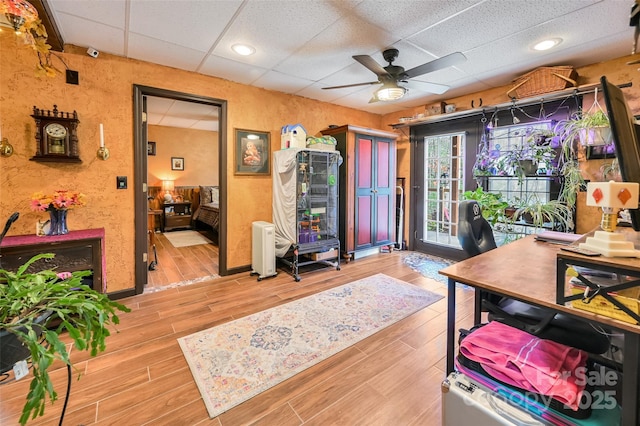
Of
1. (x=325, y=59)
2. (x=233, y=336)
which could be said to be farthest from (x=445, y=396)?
(x=325, y=59)

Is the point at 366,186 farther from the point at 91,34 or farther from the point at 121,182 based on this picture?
the point at 91,34

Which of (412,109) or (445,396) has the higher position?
(412,109)

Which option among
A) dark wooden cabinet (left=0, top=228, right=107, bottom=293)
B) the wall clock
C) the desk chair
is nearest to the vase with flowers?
dark wooden cabinet (left=0, top=228, right=107, bottom=293)

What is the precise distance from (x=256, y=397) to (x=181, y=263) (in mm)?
3137

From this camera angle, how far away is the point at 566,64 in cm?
312

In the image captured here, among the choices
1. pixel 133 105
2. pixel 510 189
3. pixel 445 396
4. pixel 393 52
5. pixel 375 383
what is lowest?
pixel 375 383

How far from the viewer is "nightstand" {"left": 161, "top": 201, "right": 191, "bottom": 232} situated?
6621 mm

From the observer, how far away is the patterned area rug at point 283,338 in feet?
5.71

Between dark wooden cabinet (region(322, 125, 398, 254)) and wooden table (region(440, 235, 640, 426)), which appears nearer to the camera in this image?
wooden table (region(440, 235, 640, 426))

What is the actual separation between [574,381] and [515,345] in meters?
0.20

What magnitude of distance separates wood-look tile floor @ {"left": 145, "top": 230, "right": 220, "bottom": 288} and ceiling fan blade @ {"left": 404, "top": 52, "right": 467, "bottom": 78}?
3.44 metres

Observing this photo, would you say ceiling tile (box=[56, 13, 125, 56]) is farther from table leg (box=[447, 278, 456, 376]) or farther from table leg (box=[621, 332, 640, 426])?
table leg (box=[621, 332, 640, 426])

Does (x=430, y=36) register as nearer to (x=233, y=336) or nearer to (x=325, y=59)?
(x=325, y=59)

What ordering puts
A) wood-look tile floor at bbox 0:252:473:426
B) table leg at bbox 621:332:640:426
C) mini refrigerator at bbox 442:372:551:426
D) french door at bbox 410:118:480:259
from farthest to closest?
french door at bbox 410:118:480:259
wood-look tile floor at bbox 0:252:473:426
mini refrigerator at bbox 442:372:551:426
table leg at bbox 621:332:640:426
